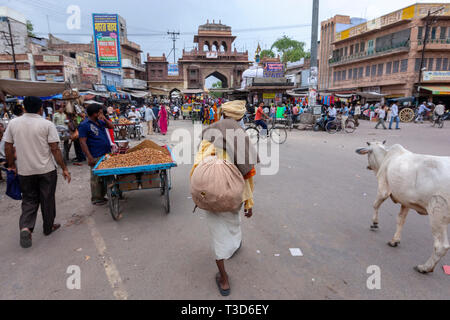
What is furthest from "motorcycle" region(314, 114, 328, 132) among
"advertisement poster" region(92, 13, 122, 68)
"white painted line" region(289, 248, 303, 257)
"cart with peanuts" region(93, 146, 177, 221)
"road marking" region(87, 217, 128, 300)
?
"advertisement poster" region(92, 13, 122, 68)

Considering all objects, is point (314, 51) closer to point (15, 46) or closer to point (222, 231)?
point (222, 231)

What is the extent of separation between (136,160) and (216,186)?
2.46 meters

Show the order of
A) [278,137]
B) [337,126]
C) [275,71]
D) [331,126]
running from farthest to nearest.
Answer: [275,71] < [337,126] < [331,126] < [278,137]

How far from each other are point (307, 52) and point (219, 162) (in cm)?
7225

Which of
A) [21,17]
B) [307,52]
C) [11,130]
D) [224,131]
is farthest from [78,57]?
[307,52]

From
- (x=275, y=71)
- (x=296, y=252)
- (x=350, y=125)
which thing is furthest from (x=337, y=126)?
(x=296, y=252)

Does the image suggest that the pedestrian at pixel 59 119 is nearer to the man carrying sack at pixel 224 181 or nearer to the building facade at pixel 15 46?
the man carrying sack at pixel 224 181

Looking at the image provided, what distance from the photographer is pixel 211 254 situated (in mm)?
3297

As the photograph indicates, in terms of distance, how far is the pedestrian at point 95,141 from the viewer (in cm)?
452

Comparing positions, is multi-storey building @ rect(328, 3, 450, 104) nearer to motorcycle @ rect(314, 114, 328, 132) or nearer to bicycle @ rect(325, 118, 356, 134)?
bicycle @ rect(325, 118, 356, 134)

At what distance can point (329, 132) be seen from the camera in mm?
15930

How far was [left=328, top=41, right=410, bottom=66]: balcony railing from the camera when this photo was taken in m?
29.8

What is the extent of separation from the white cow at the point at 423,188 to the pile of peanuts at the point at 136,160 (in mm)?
3117
